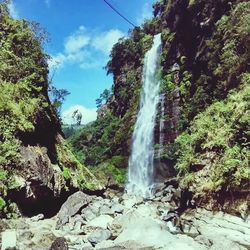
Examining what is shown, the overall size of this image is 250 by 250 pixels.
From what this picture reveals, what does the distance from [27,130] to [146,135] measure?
1613 centimetres

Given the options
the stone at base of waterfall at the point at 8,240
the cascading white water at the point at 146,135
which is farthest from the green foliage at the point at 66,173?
the stone at base of waterfall at the point at 8,240

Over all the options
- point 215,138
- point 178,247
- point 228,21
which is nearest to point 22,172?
point 178,247

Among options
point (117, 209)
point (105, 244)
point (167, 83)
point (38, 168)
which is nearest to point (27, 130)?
point (38, 168)

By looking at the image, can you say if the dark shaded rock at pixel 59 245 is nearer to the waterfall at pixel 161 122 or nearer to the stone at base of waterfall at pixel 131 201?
the stone at base of waterfall at pixel 131 201

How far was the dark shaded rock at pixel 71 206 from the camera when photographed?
15.8m

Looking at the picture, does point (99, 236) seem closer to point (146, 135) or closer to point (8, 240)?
point (8, 240)

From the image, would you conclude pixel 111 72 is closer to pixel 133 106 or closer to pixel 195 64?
pixel 133 106

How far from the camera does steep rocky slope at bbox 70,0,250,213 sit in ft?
51.2

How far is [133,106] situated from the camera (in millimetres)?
37062

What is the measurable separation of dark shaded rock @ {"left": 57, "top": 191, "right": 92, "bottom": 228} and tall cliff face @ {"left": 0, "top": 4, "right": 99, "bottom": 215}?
0.63m

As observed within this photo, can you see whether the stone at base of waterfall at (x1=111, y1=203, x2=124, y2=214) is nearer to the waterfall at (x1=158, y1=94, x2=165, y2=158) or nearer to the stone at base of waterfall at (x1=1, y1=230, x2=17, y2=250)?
the stone at base of waterfall at (x1=1, y1=230, x2=17, y2=250)

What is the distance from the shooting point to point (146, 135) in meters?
31.7

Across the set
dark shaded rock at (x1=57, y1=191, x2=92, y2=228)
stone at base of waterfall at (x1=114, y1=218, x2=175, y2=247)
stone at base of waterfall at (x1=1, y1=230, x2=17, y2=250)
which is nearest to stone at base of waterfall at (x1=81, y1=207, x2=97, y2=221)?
dark shaded rock at (x1=57, y1=191, x2=92, y2=228)

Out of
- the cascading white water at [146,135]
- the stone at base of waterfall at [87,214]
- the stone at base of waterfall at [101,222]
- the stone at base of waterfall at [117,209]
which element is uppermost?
the cascading white water at [146,135]
